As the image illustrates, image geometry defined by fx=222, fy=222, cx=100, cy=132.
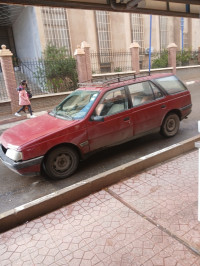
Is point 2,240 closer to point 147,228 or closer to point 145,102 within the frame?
point 147,228

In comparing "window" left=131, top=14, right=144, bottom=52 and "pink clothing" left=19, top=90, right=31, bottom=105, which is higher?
"window" left=131, top=14, right=144, bottom=52

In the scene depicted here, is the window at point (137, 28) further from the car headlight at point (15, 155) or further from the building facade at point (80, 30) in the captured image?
the car headlight at point (15, 155)

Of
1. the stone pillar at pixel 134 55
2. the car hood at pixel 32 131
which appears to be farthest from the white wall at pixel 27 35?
the car hood at pixel 32 131

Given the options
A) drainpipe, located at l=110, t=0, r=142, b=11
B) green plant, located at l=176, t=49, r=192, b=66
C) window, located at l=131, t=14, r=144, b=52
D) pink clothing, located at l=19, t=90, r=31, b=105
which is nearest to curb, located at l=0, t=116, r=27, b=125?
pink clothing, located at l=19, t=90, r=31, b=105

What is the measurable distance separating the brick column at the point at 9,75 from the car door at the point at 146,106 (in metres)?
8.71

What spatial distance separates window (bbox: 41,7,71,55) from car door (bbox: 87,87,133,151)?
13.0 metres

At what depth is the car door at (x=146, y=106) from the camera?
520cm

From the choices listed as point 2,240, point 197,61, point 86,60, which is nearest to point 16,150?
point 2,240

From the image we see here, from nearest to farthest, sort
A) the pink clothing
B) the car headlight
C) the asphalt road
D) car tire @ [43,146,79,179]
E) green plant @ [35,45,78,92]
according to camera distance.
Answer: the car headlight < the asphalt road < car tire @ [43,146,79,179] < the pink clothing < green plant @ [35,45,78,92]

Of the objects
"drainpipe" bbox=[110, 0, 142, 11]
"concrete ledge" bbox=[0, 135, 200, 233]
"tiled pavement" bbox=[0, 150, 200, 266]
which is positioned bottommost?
"tiled pavement" bbox=[0, 150, 200, 266]

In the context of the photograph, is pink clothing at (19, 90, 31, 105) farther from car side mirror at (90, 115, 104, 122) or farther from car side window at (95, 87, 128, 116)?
car side mirror at (90, 115, 104, 122)

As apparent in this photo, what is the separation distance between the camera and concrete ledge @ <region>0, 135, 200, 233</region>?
3.04 meters

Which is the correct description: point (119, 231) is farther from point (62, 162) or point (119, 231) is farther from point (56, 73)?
point (56, 73)

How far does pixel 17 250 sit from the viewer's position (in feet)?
8.61
